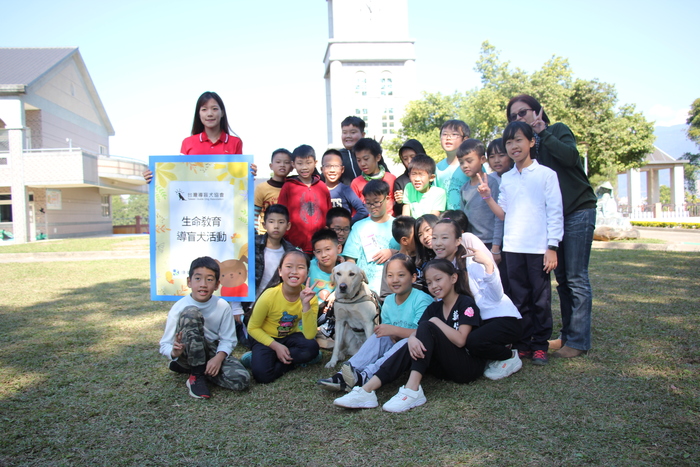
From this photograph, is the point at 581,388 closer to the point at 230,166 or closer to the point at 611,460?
the point at 611,460

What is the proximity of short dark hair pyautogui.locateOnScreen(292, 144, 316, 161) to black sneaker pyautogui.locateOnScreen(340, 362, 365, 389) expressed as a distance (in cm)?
259

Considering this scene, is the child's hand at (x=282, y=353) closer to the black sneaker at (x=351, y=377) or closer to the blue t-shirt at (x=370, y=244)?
the black sneaker at (x=351, y=377)

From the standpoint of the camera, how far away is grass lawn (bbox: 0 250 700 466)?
267 centimetres

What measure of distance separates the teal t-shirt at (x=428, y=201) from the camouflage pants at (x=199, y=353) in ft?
8.39

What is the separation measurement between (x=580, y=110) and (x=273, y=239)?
1248 inches

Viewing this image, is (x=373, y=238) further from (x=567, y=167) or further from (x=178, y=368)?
(x=178, y=368)

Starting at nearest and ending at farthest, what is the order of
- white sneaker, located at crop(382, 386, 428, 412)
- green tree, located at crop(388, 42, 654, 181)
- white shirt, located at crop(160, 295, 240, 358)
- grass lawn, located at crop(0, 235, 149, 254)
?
white sneaker, located at crop(382, 386, 428, 412)
white shirt, located at crop(160, 295, 240, 358)
grass lawn, located at crop(0, 235, 149, 254)
green tree, located at crop(388, 42, 654, 181)

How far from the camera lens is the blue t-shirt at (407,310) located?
409 centimetres

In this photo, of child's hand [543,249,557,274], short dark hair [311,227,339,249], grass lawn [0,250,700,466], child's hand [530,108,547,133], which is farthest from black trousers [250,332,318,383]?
child's hand [530,108,547,133]

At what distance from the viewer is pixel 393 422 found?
10.1 feet

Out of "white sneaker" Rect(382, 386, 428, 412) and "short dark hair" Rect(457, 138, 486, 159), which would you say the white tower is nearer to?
"short dark hair" Rect(457, 138, 486, 159)

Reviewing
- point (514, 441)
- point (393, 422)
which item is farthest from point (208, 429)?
point (514, 441)

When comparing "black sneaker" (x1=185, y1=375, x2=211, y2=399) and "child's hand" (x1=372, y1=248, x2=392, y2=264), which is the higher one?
"child's hand" (x1=372, y1=248, x2=392, y2=264)

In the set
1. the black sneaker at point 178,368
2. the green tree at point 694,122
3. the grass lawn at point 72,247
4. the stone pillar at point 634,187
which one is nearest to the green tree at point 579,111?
the green tree at point 694,122
